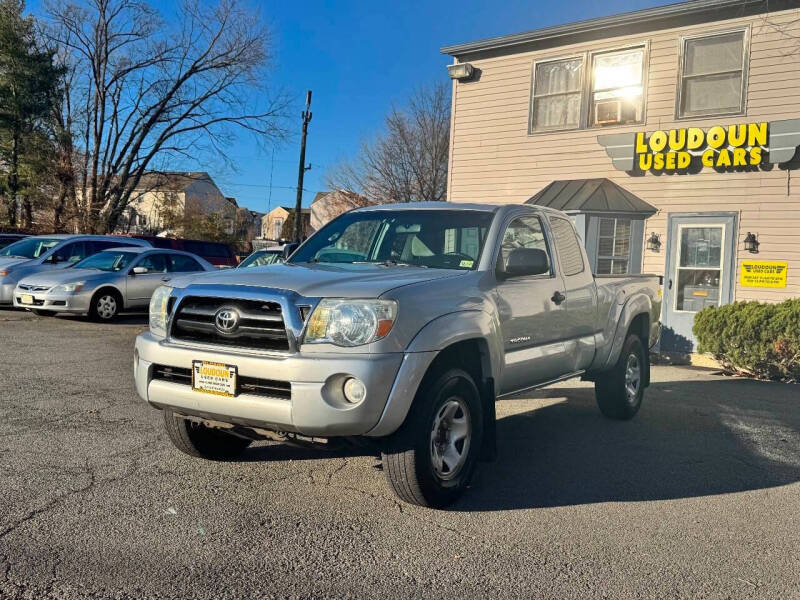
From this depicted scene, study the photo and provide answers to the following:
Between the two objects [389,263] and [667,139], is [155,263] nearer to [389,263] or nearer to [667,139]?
[667,139]

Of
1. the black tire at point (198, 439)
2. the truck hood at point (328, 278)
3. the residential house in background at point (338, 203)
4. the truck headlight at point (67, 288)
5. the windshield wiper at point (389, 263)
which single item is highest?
the residential house in background at point (338, 203)

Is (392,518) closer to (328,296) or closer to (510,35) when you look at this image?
(328,296)

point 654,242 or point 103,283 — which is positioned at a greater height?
point 654,242

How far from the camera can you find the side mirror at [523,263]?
15.7ft

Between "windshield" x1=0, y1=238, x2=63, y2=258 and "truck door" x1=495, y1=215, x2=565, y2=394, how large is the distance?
13.5 m

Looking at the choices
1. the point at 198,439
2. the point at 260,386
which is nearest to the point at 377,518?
the point at 260,386

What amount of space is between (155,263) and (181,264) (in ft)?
1.95

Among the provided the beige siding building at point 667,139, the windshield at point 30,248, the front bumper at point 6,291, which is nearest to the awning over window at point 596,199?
the beige siding building at point 667,139

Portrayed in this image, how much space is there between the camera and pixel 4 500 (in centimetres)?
399

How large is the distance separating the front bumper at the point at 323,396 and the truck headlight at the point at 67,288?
10293mm

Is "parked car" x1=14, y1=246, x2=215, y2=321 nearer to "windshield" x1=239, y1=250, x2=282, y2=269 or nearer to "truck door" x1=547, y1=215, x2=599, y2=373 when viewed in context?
"windshield" x1=239, y1=250, x2=282, y2=269

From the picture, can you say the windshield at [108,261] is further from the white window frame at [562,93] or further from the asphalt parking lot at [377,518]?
the white window frame at [562,93]

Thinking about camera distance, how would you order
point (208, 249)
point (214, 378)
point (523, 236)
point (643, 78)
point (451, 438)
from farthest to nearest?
point (208, 249) < point (643, 78) < point (523, 236) < point (451, 438) < point (214, 378)

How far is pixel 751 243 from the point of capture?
12.4 metres
